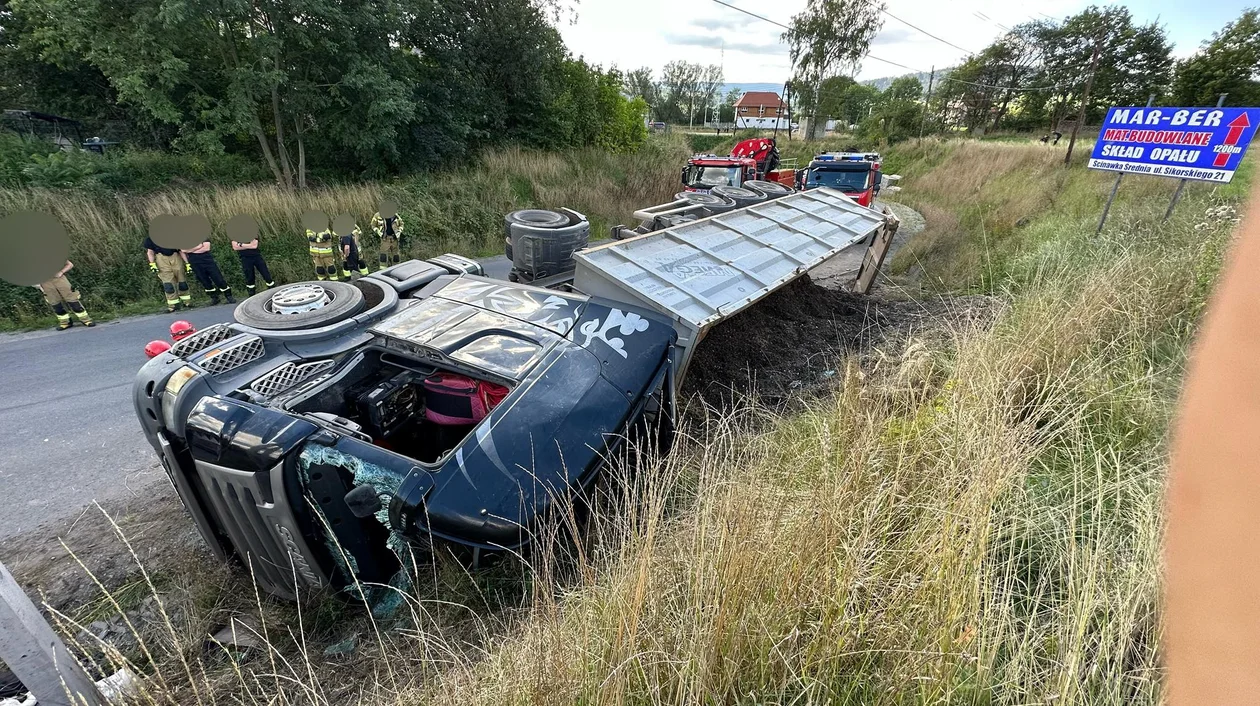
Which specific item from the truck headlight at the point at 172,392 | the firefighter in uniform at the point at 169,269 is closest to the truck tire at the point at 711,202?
the truck headlight at the point at 172,392

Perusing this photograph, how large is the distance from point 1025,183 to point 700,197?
12.1 metres

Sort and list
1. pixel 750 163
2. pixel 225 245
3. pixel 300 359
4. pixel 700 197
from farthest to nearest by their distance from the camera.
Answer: pixel 750 163 → pixel 225 245 → pixel 700 197 → pixel 300 359

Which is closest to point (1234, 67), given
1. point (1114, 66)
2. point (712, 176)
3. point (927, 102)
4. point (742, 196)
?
point (1114, 66)

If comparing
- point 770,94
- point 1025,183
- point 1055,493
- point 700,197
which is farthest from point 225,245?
point 770,94

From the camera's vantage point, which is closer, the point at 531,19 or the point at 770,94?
the point at 531,19

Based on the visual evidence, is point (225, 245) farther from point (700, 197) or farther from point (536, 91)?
point (536, 91)

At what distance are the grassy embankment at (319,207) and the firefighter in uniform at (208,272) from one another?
26 cm

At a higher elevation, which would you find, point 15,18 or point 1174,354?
point 15,18

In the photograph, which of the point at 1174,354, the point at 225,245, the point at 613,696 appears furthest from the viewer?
the point at 225,245

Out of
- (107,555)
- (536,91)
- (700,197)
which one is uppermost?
(536,91)

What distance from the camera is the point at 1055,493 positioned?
1966 millimetres

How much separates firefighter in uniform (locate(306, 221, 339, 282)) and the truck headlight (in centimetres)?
622

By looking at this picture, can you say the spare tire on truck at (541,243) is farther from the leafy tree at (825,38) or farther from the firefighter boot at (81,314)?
the leafy tree at (825,38)

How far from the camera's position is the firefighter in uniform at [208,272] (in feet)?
22.2
